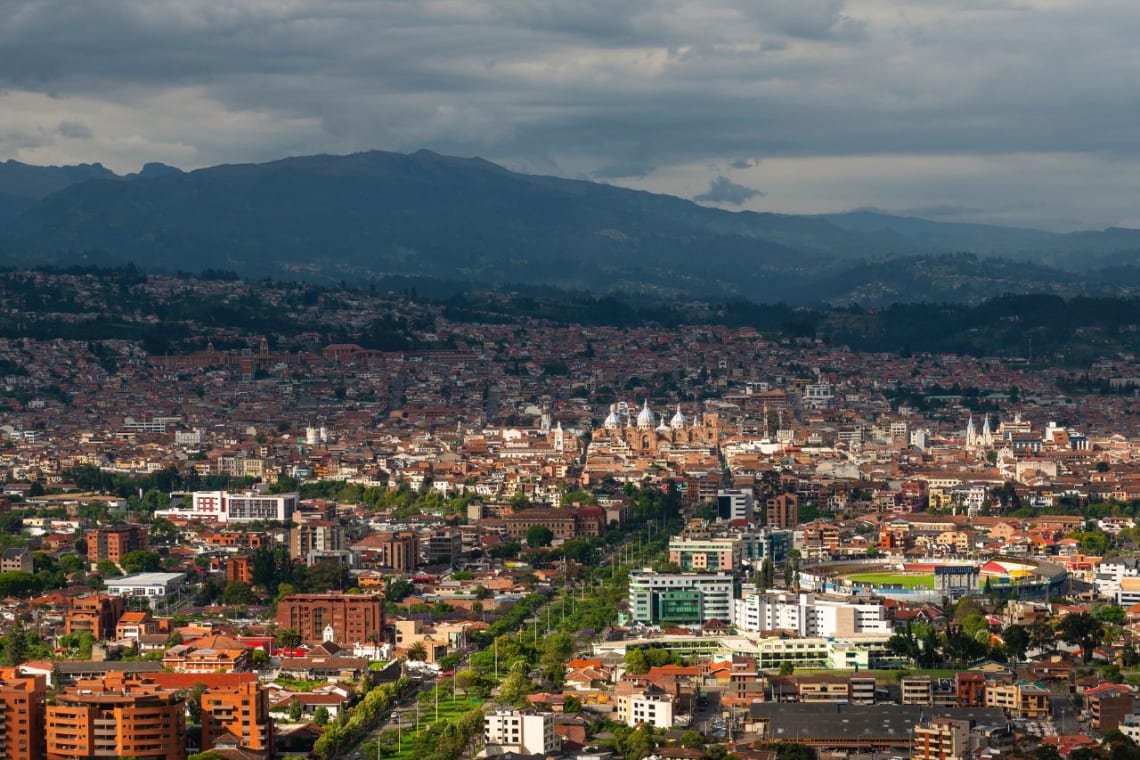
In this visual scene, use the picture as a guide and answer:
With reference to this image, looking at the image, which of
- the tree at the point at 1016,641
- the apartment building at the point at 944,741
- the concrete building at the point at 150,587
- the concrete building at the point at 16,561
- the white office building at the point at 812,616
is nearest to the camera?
the apartment building at the point at 944,741

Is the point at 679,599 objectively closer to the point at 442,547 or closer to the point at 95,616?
the point at 95,616

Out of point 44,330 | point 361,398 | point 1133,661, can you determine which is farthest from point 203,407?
point 1133,661

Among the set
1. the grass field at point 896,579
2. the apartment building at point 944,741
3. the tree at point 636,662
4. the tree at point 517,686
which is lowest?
the grass field at point 896,579

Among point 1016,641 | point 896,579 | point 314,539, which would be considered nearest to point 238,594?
point 314,539

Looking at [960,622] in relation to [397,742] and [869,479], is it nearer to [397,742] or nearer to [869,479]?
[397,742]

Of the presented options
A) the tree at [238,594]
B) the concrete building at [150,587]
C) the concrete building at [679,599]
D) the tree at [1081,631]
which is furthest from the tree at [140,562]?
the tree at [1081,631]

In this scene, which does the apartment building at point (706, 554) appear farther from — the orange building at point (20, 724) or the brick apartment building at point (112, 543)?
the orange building at point (20, 724)
